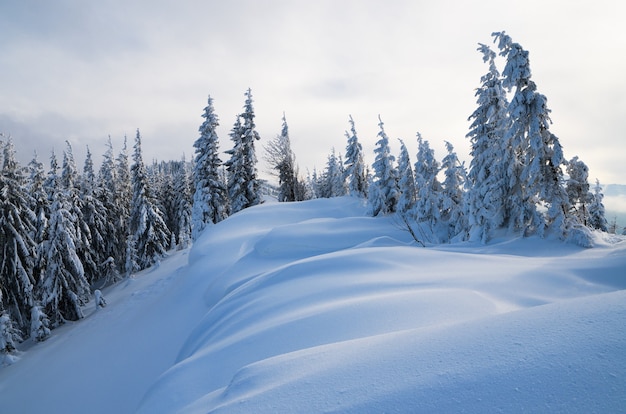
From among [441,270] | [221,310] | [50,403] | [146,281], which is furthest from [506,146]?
[146,281]

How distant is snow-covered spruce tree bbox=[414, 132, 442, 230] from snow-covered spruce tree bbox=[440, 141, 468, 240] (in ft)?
1.65

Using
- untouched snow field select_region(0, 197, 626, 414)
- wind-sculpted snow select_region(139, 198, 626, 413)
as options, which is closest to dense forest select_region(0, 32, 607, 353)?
untouched snow field select_region(0, 197, 626, 414)

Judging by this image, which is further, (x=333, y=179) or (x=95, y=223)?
(x=333, y=179)

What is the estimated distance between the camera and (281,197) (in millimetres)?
35781

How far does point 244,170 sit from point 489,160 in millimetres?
19738

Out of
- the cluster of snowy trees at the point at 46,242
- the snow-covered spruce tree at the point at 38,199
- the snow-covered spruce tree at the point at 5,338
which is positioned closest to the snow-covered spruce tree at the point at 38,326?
the cluster of snowy trees at the point at 46,242

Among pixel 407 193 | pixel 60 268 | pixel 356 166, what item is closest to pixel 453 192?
pixel 407 193

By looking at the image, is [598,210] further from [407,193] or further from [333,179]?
[333,179]

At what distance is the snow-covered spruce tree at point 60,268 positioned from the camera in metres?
20.4

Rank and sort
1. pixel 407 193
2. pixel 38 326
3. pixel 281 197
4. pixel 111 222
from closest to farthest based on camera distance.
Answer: pixel 38 326 → pixel 407 193 → pixel 111 222 → pixel 281 197

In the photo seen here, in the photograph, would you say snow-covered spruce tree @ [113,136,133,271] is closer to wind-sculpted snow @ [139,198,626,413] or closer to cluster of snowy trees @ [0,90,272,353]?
cluster of snowy trees @ [0,90,272,353]

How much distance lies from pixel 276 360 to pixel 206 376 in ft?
4.23

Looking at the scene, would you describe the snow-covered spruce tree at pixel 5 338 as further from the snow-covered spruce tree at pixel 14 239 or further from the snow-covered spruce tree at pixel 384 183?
the snow-covered spruce tree at pixel 384 183

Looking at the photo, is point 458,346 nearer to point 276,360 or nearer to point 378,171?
point 276,360
